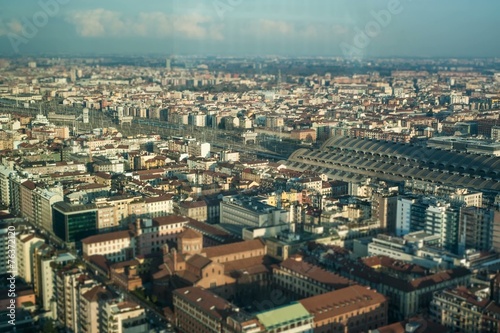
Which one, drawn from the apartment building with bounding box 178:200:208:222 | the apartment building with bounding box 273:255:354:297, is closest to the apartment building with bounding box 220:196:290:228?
the apartment building with bounding box 178:200:208:222

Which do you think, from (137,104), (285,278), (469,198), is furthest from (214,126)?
(285,278)

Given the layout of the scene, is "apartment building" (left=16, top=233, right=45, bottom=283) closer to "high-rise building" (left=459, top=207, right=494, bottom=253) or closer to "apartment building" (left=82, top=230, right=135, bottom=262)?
"apartment building" (left=82, top=230, right=135, bottom=262)

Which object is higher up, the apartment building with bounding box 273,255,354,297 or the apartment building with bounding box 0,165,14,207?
the apartment building with bounding box 0,165,14,207

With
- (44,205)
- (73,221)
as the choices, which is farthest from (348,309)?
(44,205)

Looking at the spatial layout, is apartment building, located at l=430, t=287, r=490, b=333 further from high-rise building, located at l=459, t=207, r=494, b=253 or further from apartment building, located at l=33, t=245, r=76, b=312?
apartment building, located at l=33, t=245, r=76, b=312

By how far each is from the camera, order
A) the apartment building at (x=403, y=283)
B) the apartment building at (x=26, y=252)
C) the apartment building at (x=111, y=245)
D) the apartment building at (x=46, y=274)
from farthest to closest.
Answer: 1. the apartment building at (x=111, y=245)
2. the apartment building at (x=26, y=252)
3. the apartment building at (x=46, y=274)
4. the apartment building at (x=403, y=283)

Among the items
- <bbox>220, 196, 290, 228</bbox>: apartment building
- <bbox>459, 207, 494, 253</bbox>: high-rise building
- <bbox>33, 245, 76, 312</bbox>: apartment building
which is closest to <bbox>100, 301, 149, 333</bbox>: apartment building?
<bbox>33, 245, 76, 312</bbox>: apartment building

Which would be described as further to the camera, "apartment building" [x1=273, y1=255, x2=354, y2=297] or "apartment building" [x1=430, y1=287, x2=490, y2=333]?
"apartment building" [x1=273, y1=255, x2=354, y2=297]

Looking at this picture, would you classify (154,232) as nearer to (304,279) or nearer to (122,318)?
(304,279)

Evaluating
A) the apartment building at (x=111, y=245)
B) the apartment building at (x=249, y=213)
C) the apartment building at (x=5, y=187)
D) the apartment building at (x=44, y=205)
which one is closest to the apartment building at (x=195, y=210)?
the apartment building at (x=249, y=213)

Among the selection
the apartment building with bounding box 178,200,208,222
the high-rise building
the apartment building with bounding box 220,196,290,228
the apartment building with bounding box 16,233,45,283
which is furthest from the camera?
the apartment building with bounding box 178,200,208,222

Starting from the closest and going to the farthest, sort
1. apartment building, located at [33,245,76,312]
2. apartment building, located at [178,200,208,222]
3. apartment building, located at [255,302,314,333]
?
apartment building, located at [255,302,314,333]
apartment building, located at [33,245,76,312]
apartment building, located at [178,200,208,222]

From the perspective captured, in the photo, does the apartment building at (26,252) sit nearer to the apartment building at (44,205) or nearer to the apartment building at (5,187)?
the apartment building at (44,205)
